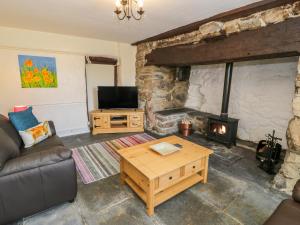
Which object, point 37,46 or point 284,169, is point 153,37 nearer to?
point 37,46

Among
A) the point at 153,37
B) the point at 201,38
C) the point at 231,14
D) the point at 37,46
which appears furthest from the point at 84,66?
Result: the point at 231,14

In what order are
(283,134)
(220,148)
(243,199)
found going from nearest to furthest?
(243,199) < (283,134) < (220,148)

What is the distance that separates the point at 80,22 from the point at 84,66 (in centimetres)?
136

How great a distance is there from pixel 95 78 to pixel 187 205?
3.73 m

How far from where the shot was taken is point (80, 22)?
2898 mm

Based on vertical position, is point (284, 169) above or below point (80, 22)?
below

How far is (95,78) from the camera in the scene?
448 centimetres

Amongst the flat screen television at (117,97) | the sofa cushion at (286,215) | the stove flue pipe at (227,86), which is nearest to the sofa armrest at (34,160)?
the sofa cushion at (286,215)

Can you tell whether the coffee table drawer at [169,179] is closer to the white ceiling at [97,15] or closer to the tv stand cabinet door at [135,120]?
the white ceiling at [97,15]

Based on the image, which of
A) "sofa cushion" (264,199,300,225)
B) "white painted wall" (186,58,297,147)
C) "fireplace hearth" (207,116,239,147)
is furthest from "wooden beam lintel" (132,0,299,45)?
"sofa cushion" (264,199,300,225)

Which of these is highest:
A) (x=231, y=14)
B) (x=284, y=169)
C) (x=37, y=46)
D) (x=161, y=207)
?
(x=231, y=14)

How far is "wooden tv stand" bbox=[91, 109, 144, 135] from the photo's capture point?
13.6 ft

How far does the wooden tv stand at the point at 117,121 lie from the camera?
416 centimetres

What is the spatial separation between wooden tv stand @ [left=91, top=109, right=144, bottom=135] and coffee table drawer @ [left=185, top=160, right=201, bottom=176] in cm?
240
